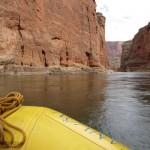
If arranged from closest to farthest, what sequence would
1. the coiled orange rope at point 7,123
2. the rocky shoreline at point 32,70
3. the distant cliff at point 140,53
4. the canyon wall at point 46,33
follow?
1. the coiled orange rope at point 7,123
2. the rocky shoreline at point 32,70
3. the canyon wall at point 46,33
4. the distant cliff at point 140,53

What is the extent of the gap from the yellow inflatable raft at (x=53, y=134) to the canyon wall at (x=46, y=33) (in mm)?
32720

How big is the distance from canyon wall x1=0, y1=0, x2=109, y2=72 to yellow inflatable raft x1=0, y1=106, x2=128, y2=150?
107 feet

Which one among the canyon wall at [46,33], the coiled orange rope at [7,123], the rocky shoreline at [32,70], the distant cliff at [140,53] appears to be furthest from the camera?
the distant cliff at [140,53]

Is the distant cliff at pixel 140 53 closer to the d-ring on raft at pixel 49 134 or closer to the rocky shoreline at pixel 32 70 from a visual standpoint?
the rocky shoreline at pixel 32 70

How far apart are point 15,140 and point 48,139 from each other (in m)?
0.32

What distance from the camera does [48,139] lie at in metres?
2.68

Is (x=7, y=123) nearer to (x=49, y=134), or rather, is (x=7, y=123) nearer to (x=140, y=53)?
(x=49, y=134)

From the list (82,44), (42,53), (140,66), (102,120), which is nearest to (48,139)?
(102,120)

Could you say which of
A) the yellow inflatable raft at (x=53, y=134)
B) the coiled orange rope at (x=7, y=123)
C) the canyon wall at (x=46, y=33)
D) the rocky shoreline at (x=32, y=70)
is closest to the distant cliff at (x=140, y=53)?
the canyon wall at (x=46, y=33)

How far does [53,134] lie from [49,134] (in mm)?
41

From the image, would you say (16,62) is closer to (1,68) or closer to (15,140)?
(1,68)

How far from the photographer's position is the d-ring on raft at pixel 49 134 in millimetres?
2619

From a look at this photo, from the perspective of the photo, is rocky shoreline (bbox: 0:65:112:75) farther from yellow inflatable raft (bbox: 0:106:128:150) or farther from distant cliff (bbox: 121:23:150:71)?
distant cliff (bbox: 121:23:150:71)

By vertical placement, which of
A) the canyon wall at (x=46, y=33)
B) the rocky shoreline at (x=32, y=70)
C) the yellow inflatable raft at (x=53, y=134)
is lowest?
the rocky shoreline at (x=32, y=70)
